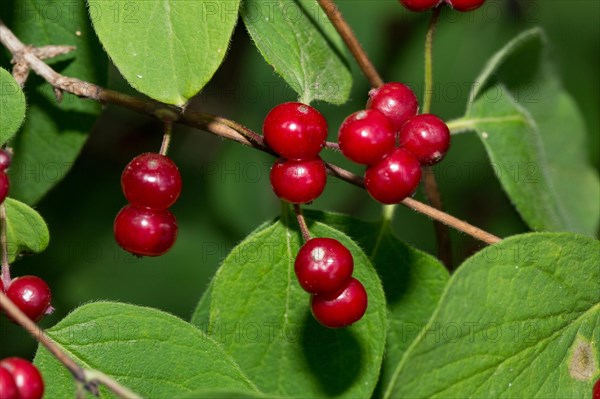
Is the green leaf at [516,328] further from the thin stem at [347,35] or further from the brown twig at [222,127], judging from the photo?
the thin stem at [347,35]

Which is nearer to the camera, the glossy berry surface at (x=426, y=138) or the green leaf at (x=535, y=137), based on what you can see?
the glossy berry surface at (x=426, y=138)

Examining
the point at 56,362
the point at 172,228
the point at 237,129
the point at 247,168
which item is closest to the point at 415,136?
the point at 237,129

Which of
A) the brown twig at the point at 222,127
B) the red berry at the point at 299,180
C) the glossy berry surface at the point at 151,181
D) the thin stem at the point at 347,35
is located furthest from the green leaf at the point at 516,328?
the thin stem at the point at 347,35

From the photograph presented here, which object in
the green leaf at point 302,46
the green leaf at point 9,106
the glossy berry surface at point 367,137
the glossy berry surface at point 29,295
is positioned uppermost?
the green leaf at point 302,46

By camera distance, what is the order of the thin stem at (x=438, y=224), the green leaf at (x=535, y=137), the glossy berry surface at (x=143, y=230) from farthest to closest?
the green leaf at (x=535, y=137), the thin stem at (x=438, y=224), the glossy berry surface at (x=143, y=230)

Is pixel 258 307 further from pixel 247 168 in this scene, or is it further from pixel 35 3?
pixel 247 168

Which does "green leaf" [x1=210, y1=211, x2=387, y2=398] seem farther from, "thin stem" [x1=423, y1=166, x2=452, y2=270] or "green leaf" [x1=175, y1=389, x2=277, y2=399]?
"green leaf" [x1=175, y1=389, x2=277, y2=399]

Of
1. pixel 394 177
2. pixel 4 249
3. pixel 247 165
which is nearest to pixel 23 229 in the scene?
pixel 4 249
